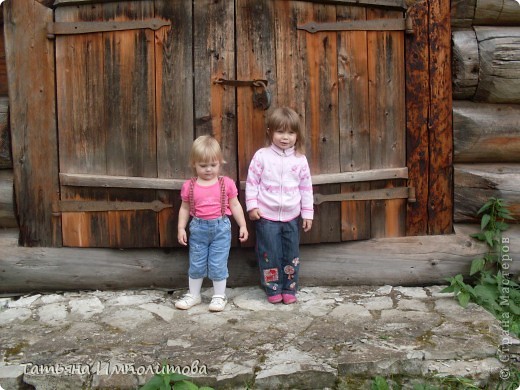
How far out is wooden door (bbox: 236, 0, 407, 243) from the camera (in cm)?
463

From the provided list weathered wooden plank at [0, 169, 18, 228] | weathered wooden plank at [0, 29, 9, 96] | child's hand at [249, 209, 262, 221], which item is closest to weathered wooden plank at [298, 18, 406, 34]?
child's hand at [249, 209, 262, 221]

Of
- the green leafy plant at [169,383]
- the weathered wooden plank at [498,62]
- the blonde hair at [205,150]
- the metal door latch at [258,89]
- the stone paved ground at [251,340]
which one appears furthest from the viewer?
the weathered wooden plank at [498,62]

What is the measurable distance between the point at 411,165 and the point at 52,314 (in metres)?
2.47

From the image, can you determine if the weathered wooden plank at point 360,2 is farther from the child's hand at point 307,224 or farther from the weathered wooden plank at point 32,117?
the child's hand at point 307,224

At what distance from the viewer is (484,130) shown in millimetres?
4801

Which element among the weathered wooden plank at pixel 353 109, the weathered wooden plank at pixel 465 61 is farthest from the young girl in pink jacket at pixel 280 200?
the weathered wooden plank at pixel 465 61

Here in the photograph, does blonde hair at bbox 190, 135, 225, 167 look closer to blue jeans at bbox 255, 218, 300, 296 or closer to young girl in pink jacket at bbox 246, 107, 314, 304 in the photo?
young girl in pink jacket at bbox 246, 107, 314, 304

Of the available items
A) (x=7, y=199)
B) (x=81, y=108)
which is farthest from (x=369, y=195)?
(x=7, y=199)

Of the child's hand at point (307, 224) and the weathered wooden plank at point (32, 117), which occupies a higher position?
the weathered wooden plank at point (32, 117)

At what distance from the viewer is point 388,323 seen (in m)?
4.23

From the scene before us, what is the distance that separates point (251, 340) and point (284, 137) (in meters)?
1.26

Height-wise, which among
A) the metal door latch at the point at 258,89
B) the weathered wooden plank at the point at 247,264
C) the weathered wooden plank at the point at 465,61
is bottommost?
the weathered wooden plank at the point at 247,264

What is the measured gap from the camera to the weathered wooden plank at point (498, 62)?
4723 mm

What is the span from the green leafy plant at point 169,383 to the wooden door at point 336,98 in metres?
1.59
